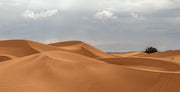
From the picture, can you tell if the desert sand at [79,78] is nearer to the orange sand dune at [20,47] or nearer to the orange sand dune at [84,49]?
the orange sand dune at [20,47]

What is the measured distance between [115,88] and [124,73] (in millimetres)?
1561

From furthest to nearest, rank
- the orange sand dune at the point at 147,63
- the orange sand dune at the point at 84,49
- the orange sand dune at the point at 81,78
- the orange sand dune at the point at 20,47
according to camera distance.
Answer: the orange sand dune at the point at 84,49, the orange sand dune at the point at 20,47, the orange sand dune at the point at 147,63, the orange sand dune at the point at 81,78

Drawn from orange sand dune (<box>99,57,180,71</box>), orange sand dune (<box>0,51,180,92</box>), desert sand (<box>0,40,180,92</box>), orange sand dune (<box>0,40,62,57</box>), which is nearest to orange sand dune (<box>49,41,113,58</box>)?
orange sand dune (<box>0,40,62,57</box>)

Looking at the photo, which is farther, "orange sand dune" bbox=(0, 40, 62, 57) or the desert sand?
"orange sand dune" bbox=(0, 40, 62, 57)

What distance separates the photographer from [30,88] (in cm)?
921

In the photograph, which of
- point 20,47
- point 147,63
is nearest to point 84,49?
point 20,47

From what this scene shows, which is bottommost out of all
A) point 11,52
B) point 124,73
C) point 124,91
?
point 124,91

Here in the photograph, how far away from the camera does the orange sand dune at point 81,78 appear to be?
371 inches

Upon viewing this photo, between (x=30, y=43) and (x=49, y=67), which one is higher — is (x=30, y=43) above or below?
above

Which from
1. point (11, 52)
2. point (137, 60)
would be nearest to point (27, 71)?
point (137, 60)

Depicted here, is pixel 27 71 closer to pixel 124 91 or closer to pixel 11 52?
pixel 124 91

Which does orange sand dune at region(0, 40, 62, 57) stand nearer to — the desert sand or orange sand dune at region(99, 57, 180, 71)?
orange sand dune at region(99, 57, 180, 71)

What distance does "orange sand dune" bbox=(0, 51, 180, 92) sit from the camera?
9.41 meters

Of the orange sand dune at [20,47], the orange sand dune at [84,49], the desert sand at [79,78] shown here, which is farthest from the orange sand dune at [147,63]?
the orange sand dune at [84,49]
